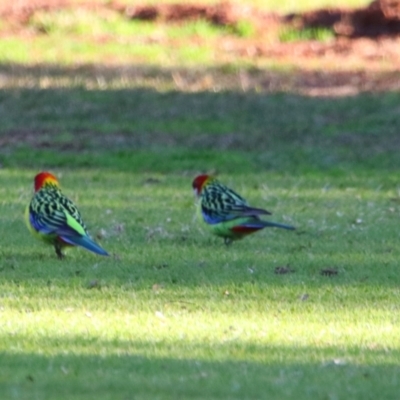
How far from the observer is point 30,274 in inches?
420

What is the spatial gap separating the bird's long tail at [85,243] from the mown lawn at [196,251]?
22cm

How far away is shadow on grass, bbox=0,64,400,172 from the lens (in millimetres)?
19609

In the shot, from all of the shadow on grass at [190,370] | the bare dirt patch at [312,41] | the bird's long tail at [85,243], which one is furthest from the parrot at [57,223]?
the bare dirt patch at [312,41]

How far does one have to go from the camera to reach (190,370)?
7477mm

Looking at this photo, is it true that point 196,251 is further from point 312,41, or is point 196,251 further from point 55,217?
point 312,41

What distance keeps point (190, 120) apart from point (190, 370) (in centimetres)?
1513

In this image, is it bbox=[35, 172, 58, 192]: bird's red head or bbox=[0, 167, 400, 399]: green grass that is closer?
bbox=[0, 167, 400, 399]: green grass

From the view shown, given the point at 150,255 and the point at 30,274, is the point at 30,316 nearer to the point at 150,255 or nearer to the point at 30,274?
the point at 30,274

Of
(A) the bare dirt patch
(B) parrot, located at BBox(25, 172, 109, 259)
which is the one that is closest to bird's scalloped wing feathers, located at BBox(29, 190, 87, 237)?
(B) parrot, located at BBox(25, 172, 109, 259)

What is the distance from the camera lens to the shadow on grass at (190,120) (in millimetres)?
19609

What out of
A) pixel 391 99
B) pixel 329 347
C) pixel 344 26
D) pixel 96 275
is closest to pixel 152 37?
pixel 344 26

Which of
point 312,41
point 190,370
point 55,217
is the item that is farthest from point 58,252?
point 312,41

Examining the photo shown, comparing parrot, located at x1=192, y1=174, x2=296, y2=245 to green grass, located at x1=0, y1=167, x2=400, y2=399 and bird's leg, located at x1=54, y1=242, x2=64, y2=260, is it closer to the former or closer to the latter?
green grass, located at x1=0, y1=167, x2=400, y2=399

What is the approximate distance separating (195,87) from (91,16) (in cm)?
808
